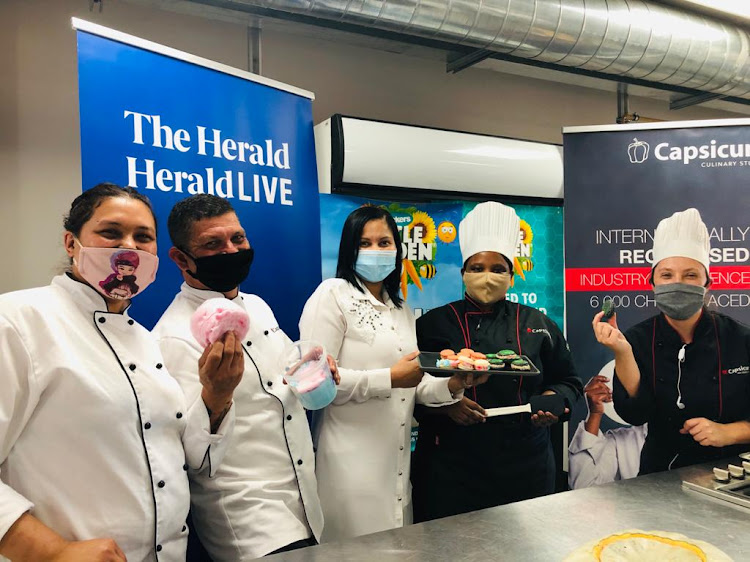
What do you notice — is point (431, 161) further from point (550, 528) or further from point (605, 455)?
point (550, 528)

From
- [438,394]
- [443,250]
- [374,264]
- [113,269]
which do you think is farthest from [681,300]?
[113,269]

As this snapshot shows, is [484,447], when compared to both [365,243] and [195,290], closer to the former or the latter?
[365,243]

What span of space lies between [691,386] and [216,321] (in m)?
2.42

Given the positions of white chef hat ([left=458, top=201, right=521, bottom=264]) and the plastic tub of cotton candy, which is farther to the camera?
white chef hat ([left=458, top=201, right=521, bottom=264])

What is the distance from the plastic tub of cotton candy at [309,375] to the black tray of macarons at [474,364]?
1.24 feet

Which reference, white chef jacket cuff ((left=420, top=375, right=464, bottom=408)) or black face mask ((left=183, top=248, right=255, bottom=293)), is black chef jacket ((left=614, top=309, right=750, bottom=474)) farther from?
black face mask ((left=183, top=248, right=255, bottom=293))

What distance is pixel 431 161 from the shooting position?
3.54m

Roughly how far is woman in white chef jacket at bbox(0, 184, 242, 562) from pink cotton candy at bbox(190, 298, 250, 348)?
0.11ft

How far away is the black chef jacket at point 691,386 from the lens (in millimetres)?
2836

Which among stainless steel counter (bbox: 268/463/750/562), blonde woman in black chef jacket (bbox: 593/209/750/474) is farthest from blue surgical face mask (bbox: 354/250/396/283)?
blonde woman in black chef jacket (bbox: 593/209/750/474)

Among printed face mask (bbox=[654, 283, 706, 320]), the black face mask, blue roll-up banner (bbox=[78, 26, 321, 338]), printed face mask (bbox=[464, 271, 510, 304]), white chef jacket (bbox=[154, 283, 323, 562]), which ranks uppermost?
blue roll-up banner (bbox=[78, 26, 321, 338])

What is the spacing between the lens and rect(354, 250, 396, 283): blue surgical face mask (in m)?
2.39

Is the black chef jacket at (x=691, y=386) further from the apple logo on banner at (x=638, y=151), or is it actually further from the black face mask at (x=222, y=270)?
the black face mask at (x=222, y=270)

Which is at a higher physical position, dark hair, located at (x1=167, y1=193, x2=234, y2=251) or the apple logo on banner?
the apple logo on banner
